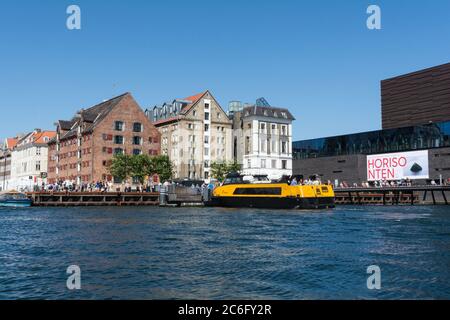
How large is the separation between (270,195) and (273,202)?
3.47ft

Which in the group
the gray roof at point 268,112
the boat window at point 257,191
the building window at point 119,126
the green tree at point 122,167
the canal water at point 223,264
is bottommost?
the canal water at point 223,264

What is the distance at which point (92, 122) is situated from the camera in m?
120

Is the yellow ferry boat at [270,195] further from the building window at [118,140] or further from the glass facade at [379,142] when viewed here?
the glass facade at [379,142]

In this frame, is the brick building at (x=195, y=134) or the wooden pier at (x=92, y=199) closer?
the wooden pier at (x=92, y=199)

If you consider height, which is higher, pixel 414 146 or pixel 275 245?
pixel 414 146

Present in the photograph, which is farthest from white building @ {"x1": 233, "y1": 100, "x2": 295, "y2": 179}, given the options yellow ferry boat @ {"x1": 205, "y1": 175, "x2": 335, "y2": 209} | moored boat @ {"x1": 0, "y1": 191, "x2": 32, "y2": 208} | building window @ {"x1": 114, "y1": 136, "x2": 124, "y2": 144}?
moored boat @ {"x1": 0, "y1": 191, "x2": 32, "y2": 208}

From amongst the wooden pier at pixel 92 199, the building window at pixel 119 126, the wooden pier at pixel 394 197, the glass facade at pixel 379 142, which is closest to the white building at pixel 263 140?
the glass facade at pixel 379 142

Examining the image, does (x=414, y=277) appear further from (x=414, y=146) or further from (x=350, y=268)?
(x=414, y=146)

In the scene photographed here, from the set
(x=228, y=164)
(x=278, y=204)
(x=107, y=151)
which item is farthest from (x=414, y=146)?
(x=107, y=151)

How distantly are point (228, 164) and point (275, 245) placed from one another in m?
101

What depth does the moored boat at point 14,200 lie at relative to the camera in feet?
246

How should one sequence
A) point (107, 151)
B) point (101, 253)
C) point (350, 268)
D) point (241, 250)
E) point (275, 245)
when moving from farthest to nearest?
point (107, 151)
point (275, 245)
point (241, 250)
point (101, 253)
point (350, 268)

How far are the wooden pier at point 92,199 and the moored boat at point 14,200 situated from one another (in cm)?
195
